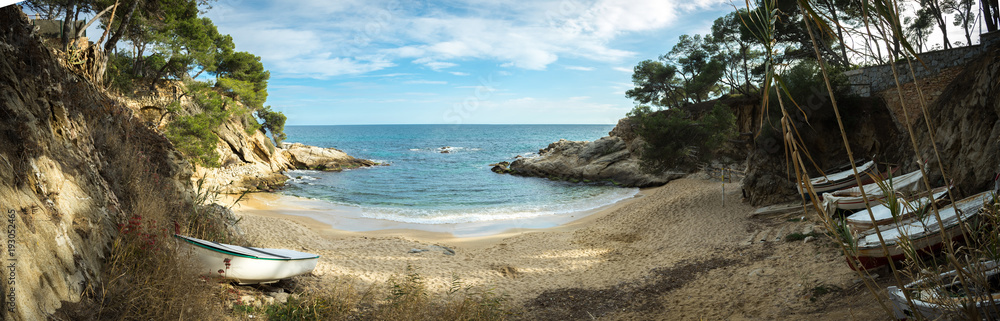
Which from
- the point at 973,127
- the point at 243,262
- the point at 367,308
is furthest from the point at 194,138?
→ the point at 973,127

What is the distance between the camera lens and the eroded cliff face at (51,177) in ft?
13.2

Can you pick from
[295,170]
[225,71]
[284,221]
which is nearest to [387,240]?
[284,221]

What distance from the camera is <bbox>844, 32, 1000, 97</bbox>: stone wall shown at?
37.1 ft

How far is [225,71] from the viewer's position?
36125 mm

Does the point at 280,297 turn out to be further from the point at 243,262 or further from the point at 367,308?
the point at 367,308

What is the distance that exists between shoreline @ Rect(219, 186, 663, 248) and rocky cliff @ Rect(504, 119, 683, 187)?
7426 millimetres

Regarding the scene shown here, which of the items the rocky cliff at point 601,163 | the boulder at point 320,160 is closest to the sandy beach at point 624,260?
the rocky cliff at point 601,163

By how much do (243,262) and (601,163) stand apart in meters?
29.0

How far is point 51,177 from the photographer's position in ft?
16.0

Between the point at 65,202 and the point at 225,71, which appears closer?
the point at 65,202

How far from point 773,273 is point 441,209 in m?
16.9

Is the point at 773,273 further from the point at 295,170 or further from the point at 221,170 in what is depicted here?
the point at 295,170

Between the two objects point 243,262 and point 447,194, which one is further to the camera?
point 447,194

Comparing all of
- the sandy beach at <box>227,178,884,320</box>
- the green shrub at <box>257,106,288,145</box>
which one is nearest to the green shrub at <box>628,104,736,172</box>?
the sandy beach at <box>227,178,884,320</box>
